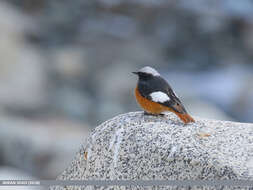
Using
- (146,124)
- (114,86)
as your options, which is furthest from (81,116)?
(146,124)

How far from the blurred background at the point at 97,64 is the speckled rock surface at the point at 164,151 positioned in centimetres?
681

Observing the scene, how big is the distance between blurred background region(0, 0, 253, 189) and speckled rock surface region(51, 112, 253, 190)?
6806 mm

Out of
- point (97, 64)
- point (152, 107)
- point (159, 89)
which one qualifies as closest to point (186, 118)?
point (152, 107)

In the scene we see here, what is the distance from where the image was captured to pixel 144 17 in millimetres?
24484

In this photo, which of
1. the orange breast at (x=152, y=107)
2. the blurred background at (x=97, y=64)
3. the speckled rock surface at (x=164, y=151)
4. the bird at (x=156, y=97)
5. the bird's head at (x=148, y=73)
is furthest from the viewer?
the blurred background at (x=97, y=64)

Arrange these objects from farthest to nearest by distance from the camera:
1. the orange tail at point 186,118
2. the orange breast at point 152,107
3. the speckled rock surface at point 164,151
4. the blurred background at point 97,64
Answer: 1. the blurred background at point 97,64
2. the orange breast at point 152,107
3. the orange tail at point 186,118
4. the speckled rock surface at point 164,151

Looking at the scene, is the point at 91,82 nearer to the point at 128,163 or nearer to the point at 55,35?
the point at 55,35

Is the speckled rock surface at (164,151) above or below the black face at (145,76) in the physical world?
below

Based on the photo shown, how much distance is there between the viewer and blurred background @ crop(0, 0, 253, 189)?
1521 cm

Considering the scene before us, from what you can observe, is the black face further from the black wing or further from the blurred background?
the blurred background

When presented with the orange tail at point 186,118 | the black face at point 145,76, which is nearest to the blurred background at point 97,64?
the black face at point 145,76

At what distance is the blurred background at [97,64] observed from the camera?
1521 cm

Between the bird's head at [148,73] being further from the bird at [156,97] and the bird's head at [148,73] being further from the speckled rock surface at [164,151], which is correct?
the speckled rock surface at [164,151]

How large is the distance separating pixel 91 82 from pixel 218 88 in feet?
13.2
